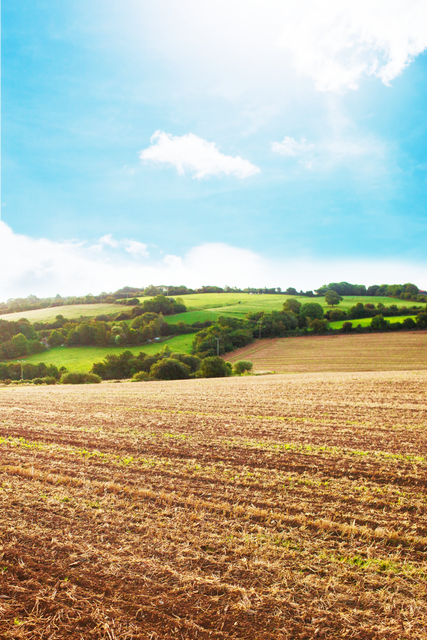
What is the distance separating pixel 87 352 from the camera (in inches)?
3386

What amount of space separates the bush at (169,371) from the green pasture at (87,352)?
87.8 feet

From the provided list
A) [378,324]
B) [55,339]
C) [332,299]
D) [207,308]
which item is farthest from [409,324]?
[55,339]

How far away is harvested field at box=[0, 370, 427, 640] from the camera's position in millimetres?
4371

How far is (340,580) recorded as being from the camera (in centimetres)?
503

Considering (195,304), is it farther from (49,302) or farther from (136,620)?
(136,620)

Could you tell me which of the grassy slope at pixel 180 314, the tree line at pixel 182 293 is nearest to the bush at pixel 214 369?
the grassy slope at pixel 180 314

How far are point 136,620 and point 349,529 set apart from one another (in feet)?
13.7

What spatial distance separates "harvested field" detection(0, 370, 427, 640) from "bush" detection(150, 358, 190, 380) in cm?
3926

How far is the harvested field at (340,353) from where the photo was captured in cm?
5341

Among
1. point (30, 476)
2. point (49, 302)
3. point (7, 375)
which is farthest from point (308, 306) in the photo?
point (49, 302)

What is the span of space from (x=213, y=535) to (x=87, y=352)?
87.1 metres

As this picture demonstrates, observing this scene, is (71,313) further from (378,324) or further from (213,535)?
(213,535)

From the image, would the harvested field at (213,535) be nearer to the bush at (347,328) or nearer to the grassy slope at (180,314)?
the grassy slope at (180,314)

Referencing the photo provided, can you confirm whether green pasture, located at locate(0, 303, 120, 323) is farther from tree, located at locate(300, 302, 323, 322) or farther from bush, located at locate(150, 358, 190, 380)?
bush, located at locate(150, 358, 190, 380)
